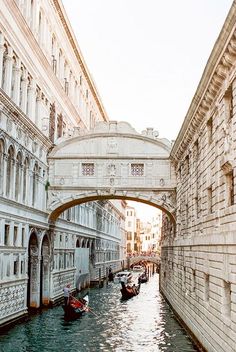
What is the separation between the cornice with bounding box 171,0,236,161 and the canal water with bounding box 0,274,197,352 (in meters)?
7.02

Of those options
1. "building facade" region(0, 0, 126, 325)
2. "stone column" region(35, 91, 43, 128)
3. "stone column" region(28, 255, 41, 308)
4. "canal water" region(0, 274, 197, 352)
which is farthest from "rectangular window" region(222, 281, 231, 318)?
"stone column" region(35, 91, 43, 128)

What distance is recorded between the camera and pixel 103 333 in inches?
756

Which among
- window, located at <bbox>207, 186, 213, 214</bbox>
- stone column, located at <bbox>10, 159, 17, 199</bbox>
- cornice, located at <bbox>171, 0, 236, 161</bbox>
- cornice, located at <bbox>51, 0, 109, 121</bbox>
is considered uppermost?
cornice, located at <bbox>51, 0, 109, 121</bbox>

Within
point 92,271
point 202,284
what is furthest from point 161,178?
point 92,271

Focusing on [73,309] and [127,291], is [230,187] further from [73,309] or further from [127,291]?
[127,291]

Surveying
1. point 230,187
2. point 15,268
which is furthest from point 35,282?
point 230,187

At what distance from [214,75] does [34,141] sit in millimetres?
10997

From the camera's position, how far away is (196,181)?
17953 mm

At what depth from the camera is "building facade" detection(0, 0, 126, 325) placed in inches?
740

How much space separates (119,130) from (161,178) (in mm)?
2914

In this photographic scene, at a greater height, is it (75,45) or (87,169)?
(75,45)

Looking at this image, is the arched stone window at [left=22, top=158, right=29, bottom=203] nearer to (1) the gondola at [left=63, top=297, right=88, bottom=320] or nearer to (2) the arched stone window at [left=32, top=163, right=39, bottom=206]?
(2) the arched stone window at [left=32, top=163, right=39, bottom=206]

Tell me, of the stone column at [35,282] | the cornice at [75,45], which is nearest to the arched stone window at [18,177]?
the stone column at [35,282]

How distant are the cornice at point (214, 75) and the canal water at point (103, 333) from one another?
7018 millimetres
